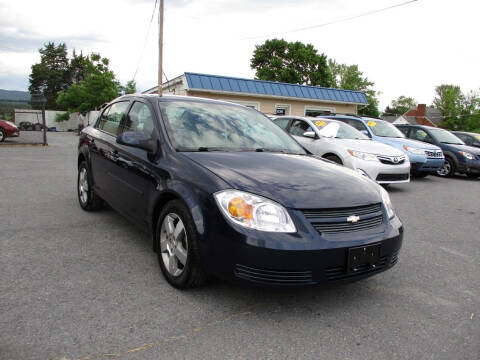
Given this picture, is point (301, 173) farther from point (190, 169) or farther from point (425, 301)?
point (425, 301)

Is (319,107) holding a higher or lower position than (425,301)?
higher

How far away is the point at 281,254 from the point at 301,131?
6980 mm

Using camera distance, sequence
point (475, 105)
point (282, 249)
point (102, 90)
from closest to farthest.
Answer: point (282, 249)
point (102, 90)
point (475, 105)

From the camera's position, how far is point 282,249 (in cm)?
232

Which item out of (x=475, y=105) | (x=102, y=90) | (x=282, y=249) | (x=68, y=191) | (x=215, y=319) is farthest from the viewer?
(x=475, y=105)

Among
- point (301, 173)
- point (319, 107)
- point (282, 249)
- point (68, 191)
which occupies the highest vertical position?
point (319, 107)

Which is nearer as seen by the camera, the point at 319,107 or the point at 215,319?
the point at 215,319

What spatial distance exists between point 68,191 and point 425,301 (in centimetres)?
568

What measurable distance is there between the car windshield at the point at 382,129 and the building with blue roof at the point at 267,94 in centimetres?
913

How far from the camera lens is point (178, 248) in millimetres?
2824

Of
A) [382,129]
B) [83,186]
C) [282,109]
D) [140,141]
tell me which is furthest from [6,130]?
[140,141]

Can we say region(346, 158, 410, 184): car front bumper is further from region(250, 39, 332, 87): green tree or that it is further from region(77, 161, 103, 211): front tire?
region(250, 39, 332, 87): green tree

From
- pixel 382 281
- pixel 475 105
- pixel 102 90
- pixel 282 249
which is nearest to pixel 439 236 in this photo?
pixel 382 281

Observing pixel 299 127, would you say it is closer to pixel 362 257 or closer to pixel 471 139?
pixel 362 257
